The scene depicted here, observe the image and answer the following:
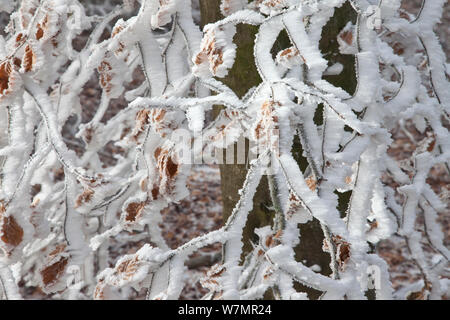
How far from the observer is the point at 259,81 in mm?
1866

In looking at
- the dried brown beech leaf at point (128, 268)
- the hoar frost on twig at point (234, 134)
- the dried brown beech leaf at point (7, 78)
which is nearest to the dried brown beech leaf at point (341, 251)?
the hoar frost on twig at point (234, 134)

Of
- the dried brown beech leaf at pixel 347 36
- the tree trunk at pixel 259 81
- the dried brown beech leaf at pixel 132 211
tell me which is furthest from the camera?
the tree trunk at pixel 259 81

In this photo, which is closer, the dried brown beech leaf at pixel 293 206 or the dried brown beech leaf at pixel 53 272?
the dried brown beech leaf at pixel 293 206

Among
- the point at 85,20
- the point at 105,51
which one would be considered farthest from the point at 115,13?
the point at 105,51

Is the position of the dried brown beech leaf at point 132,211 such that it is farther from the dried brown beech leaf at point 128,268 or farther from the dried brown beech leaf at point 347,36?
the dried brown beech leaf at point 347,36

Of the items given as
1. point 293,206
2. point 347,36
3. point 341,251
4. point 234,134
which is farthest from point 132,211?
point 347,36

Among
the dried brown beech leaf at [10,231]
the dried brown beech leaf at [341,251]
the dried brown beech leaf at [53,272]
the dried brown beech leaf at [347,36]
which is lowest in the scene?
the dried brown beech leaf at [53,272]

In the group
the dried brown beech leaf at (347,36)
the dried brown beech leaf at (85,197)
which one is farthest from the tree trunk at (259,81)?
the dried brown beech leaf at (85,197)

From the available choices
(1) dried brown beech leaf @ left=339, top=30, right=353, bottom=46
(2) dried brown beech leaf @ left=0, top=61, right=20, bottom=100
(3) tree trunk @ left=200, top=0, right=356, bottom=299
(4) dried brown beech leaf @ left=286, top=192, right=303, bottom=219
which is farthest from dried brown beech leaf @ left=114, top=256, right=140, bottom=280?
(1) dried brown beech leaf @ left=339, top=30, right=353, bottom=46

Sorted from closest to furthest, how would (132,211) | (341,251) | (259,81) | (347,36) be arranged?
(341,251) < (132,211) < (347,36) < (259,81)

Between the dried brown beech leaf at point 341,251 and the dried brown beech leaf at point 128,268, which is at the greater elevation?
the dried brown beech leaf at point 341,251

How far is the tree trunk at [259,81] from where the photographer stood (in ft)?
5.95

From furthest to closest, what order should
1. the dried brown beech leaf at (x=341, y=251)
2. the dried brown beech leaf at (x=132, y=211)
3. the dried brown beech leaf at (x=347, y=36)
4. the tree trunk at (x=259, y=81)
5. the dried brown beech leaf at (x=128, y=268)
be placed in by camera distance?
the tree trunk at (x=259, y=81) < the dried brown beech leaf at (x=347, y=36) < the dried brown beech leaf at (x=132, y=211) < the dried brown beech leaf at (x=128, y=268) < the dried brown beech leaf at (x=341, y=251)

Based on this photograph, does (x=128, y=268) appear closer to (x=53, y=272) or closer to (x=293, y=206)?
(x=53, y=272)
